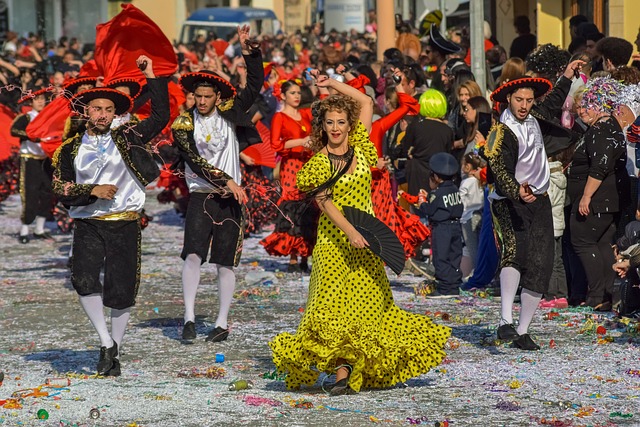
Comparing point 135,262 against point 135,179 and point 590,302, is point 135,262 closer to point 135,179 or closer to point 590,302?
point 135,179

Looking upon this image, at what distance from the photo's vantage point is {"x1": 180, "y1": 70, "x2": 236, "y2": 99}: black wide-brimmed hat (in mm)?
10406

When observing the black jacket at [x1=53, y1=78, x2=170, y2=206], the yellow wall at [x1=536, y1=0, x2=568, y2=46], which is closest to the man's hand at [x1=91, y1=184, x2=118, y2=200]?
the black jacket at [x1=53, y1=78, x2=170, y2=206]

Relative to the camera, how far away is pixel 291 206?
43.2 feet

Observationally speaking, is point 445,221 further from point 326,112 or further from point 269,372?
point 326,112

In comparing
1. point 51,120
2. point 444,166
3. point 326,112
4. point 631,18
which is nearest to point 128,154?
point 326,112

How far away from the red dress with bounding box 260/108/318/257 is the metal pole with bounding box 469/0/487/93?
200cm

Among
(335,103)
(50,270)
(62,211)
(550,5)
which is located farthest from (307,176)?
(550,5)

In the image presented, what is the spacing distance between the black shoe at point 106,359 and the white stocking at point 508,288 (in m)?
2.68

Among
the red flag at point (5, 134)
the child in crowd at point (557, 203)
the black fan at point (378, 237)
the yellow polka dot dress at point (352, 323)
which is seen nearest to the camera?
the yellow polka dot dress at point (352, 323)

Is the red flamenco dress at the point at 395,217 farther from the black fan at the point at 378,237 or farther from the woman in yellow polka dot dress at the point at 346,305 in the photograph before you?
the black fan at the point at 378,237

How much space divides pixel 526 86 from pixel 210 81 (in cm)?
235

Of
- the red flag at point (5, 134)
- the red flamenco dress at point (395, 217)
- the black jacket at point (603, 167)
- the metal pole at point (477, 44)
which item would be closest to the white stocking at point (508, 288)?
the black jacket at point (603, 167)

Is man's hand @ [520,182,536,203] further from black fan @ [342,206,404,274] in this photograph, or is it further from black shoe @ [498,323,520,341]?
black fan @ [342,206,404,274]

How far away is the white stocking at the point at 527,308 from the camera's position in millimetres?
9656
